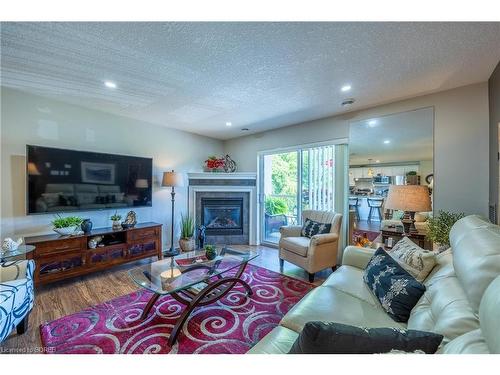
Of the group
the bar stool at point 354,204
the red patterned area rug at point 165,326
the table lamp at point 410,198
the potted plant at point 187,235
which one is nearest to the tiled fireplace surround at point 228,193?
the potted plant at point 187,235

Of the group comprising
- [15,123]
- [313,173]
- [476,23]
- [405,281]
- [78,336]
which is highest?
[476,23]

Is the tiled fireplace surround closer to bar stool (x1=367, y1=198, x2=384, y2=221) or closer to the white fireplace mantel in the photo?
the white fireplace mantel

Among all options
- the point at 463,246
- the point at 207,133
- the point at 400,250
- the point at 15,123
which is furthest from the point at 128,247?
the point at 463,246

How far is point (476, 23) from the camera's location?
4.68 feet

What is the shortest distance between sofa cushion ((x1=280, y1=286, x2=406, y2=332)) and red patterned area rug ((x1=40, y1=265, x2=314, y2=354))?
0.58 m

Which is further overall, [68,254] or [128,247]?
[128,247]

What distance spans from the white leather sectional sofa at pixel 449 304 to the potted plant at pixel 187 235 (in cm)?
295

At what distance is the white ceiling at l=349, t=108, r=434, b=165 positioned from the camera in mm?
2691

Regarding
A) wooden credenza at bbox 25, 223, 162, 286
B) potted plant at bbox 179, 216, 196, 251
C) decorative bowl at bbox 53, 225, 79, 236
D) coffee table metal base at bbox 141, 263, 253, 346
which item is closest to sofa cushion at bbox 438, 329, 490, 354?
coffee table metal base at bbox 141, 263, 253, 346

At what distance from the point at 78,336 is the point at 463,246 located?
2.70 metres

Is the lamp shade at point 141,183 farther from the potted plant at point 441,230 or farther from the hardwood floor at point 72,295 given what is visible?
the potted plant at point 441,230
